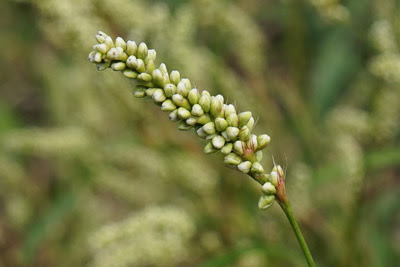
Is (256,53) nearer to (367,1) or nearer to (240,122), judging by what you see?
(367,1)

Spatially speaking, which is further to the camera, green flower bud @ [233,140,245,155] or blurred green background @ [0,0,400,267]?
blurred green background @ [0,0,400,267]

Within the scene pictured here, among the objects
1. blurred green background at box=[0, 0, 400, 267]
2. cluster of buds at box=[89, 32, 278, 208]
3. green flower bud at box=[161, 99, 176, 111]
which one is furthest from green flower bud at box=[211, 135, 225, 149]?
blurred green background at box=[0, 0, 400, 267]

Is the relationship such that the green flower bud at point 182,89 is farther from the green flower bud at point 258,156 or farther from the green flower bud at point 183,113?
the green flower bud at point 258,156

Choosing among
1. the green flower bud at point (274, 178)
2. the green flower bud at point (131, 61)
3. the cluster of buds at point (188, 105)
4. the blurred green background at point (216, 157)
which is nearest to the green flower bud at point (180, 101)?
the cluster of buds at point (188, 105)

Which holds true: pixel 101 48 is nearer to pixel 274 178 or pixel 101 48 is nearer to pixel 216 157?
pixel 274 178

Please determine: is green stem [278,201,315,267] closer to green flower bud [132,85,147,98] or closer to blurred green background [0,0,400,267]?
green flower bud [132,85,147,98]

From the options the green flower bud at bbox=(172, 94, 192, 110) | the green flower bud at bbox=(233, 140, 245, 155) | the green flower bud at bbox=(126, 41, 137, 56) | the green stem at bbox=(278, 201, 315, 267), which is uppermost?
the green flower bud at bbox=(126, 41, 137, 56)
